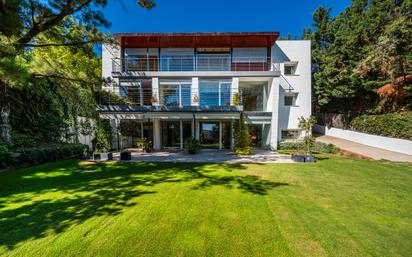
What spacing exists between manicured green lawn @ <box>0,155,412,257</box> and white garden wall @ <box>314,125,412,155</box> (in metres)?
8.47

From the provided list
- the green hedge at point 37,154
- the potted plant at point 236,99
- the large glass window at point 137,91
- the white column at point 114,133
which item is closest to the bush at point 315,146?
the potted plant at point 236,99

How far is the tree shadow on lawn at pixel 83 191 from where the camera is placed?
4.21m

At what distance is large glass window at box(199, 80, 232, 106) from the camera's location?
16938 millimetres

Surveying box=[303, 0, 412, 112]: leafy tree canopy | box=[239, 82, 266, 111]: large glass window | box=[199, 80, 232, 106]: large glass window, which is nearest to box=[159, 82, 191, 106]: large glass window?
box=[199, 80, 232, 106]: large glass window

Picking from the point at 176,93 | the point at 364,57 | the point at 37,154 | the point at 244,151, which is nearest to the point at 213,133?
the point at 244,151

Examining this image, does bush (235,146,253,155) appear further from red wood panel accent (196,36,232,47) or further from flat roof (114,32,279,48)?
red wood panel accent (196,36,232,47)

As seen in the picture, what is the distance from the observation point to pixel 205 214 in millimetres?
4762

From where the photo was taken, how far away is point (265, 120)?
16844 millimetres

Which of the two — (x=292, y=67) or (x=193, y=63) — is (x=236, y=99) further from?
(x=292, y=67)

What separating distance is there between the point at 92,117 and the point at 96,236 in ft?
50.4

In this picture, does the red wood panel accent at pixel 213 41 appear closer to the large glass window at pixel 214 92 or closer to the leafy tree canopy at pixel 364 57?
the large glass window at pixel 214 92

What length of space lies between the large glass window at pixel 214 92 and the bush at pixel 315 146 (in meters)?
7.58

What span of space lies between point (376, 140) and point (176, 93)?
20506 mm

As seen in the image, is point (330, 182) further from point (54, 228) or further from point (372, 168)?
point (54, 228)
